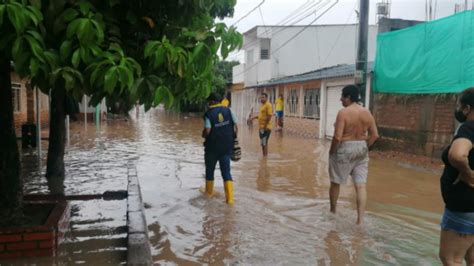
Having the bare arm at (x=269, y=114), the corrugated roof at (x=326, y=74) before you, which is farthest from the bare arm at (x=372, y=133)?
the corrugated roof at (x=326, y=74)

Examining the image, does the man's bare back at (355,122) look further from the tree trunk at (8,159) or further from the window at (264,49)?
the window at (264,49)

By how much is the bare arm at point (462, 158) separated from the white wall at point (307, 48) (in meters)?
23.2

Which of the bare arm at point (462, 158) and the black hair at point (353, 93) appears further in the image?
the black hair at point (353, 93)

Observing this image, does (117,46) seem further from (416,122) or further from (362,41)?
(416,122)

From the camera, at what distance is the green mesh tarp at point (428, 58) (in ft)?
31.2

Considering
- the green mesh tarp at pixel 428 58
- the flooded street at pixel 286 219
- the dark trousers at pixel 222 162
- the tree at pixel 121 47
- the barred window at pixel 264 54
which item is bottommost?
the flooded street at pixel 286 219

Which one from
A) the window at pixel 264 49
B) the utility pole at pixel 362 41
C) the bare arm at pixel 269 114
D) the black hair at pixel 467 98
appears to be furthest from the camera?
the window at pixel 264 49

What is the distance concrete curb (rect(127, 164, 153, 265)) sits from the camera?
380cm

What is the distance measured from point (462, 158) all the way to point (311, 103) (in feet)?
57.4

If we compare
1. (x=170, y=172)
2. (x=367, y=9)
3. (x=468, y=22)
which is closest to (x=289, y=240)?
(x=170, y=172)

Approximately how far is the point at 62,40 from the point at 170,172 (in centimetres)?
673

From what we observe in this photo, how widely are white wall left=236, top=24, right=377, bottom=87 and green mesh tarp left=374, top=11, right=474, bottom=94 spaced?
42.1 feet

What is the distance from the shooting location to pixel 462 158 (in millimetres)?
2875

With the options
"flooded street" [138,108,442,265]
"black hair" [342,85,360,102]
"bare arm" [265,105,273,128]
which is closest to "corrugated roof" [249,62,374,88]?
"bare arm" [265,105,273,128]
